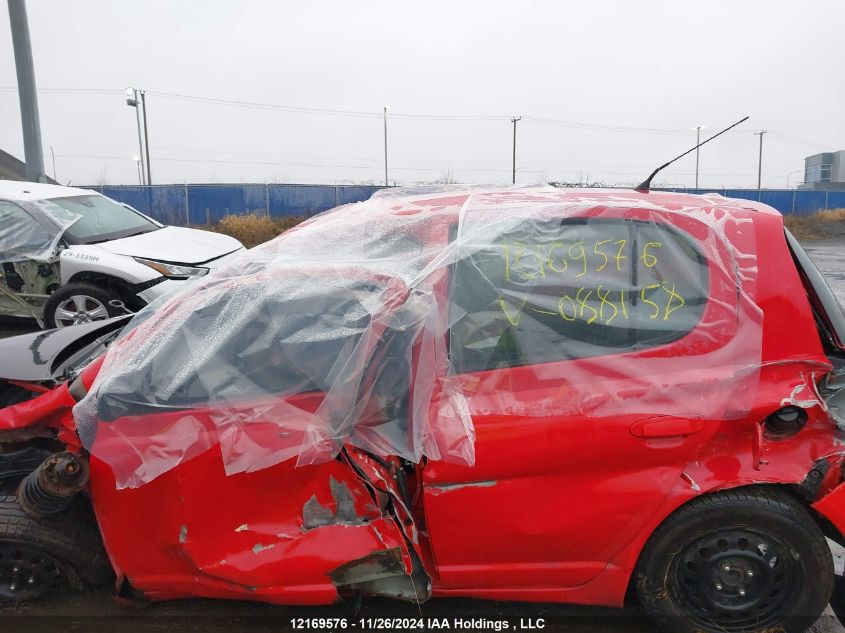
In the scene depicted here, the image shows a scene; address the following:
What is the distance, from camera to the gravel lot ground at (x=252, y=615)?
7.65 feet

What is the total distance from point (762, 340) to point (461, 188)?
4.87ft

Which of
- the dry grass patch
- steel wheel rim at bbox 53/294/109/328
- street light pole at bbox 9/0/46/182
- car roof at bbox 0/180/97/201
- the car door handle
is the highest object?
street light pole at bbox 9/0/46/182

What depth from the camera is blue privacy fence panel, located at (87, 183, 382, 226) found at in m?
21.1

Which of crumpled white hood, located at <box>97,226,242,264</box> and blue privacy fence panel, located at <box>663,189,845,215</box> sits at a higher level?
crumpled white hood, located at <box>97,226,242,264</box>

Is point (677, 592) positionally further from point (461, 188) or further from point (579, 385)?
point (461, 188)

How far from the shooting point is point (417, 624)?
2.31m

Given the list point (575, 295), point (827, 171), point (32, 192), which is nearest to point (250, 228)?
point (32, 192)

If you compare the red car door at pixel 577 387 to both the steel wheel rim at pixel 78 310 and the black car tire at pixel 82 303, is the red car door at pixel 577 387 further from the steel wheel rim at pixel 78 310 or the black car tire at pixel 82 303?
the steel wheel rim at pixel 78 310

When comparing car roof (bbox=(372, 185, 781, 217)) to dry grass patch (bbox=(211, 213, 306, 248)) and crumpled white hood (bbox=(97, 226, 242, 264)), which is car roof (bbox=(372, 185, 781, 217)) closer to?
crumpled white hood (bbox=(97, 226, 242, 264))

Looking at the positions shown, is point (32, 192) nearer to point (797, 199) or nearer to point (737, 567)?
point (737, 567)

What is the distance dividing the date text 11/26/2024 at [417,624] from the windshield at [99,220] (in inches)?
210

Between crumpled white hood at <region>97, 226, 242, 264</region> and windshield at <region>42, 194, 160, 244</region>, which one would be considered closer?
crumpled white hood at <region>97, 226, 242, 264</region>

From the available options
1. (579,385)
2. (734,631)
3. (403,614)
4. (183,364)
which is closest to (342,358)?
(183,364)

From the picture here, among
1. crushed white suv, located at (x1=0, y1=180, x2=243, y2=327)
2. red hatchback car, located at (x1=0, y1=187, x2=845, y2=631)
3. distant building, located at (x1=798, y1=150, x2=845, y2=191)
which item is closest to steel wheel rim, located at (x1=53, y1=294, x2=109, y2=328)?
crushed white suv, located at (x1=0, y1=180, x2=243, y2=327)
